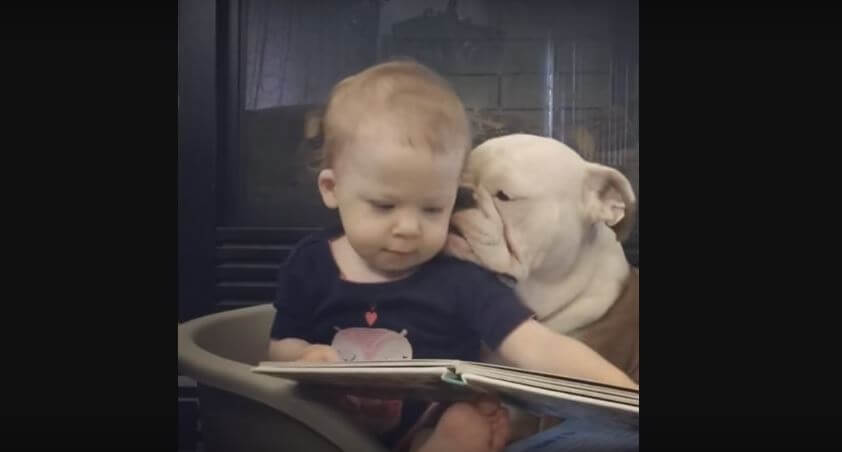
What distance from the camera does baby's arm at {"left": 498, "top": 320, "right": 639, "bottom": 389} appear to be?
74.7 inches

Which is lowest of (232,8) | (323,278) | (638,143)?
(323,278)

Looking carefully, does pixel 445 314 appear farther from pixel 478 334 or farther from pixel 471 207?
pixel 471 207

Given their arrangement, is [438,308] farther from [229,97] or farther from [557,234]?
[229,97]

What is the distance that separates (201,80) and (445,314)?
0.80 meters

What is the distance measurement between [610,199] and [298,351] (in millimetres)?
822

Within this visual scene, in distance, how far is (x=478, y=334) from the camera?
1.91 meters

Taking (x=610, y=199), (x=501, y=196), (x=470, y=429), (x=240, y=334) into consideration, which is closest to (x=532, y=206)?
(x=501, y=196)

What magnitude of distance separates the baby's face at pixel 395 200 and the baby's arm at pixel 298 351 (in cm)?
23

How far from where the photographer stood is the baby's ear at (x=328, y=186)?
1.92 metres

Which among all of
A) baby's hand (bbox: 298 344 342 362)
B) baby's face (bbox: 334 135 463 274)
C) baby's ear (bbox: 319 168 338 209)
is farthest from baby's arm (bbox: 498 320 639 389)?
baby's ear (bbox: 319 168 338 209)

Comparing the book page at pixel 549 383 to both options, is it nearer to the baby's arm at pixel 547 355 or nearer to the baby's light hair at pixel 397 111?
the baby's arm at pixel 547 355

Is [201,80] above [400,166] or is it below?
above

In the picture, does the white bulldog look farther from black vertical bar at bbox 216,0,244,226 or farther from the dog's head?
black vertical bar at bbox 216,0,244,226

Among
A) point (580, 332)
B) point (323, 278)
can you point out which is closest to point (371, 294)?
point (323, 278)
